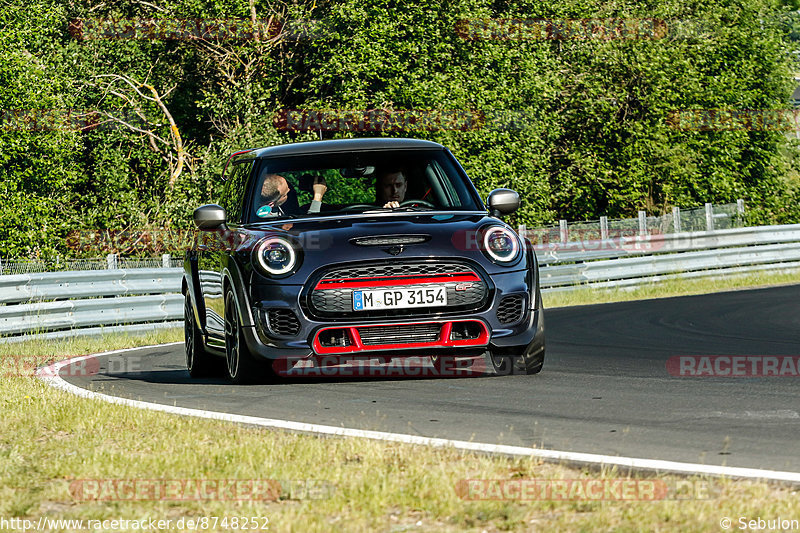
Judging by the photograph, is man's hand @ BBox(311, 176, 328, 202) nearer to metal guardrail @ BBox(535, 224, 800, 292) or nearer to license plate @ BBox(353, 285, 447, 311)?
license plate @ BBox(353, 285, 447, 311)

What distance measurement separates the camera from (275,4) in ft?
106

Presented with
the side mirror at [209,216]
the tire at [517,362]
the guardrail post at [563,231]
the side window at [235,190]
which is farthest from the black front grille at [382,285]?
the guardrail post at [563,231]

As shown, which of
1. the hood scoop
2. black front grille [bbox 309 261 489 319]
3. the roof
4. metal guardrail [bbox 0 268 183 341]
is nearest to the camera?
black front grille [bbox 309 261 489 319]

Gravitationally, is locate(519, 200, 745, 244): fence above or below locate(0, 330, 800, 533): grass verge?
above

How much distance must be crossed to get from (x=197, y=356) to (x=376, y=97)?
69.7ft

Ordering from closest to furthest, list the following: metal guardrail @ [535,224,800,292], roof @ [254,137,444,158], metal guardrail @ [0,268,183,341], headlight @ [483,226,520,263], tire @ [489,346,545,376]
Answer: headlight @ [483,226,520,263] < tire @ [489,346,545,376] < roof @ [254,137,444,158] < metal guardrail @ [0,268,183,341] < metal guardrail @ [535,224,800,292]

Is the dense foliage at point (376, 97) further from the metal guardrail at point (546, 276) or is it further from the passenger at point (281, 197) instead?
the passenger at point (281, 197)

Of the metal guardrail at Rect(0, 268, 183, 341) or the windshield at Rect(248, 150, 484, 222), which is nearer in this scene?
the windshield at Rect(248, 150, 484, 222)

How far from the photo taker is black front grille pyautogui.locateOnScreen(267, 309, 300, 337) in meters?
7.98

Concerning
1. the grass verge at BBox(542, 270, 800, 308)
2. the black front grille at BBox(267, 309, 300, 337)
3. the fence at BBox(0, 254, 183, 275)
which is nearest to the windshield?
the black front grille at BBox(267, 309, 300, 337)

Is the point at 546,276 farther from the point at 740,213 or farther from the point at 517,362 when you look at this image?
the point at 517,362

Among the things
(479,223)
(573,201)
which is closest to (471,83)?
(573,201)

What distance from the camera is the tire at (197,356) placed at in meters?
9.98

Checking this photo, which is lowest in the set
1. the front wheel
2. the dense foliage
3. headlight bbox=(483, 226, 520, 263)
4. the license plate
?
the front wheel
